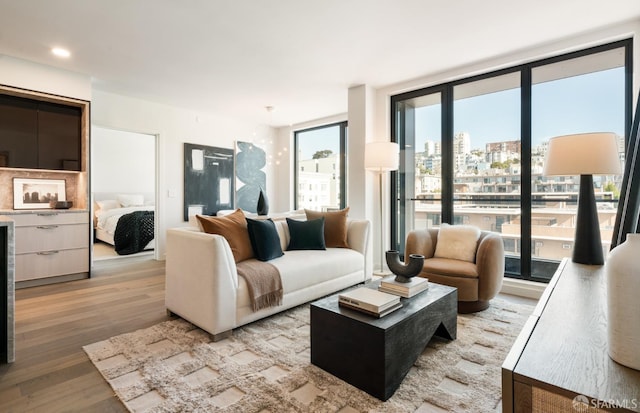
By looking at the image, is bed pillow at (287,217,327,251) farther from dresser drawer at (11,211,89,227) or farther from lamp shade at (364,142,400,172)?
dresser drawer at (11,211,89,227)

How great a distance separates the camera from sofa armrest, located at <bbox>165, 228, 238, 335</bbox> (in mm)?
2238

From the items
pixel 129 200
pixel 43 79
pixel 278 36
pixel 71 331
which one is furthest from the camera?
pixel 129 200

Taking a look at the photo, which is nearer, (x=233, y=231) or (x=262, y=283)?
Result: (x=262, y=283)

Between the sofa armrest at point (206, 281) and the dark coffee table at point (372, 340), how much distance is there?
716 millimetres

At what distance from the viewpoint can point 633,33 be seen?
2848 millimetres

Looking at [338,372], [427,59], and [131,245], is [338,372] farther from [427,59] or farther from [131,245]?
[131,245]

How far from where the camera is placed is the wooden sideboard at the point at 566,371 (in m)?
0.70

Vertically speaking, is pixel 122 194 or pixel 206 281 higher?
pixel 122 194

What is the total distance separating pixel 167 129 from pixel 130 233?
6.37 ft

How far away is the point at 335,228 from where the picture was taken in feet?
11.9

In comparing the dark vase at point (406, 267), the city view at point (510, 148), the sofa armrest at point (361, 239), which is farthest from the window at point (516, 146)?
the dark vase at point (406, 267)

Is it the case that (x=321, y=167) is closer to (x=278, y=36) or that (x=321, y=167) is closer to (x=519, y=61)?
(x=278, y=36)

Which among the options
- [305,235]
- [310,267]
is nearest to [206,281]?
[310,267]

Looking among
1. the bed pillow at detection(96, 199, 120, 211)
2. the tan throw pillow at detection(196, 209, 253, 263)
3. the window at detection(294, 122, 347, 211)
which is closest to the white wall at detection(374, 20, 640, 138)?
the window at detection(294, 122, 347, 211)
